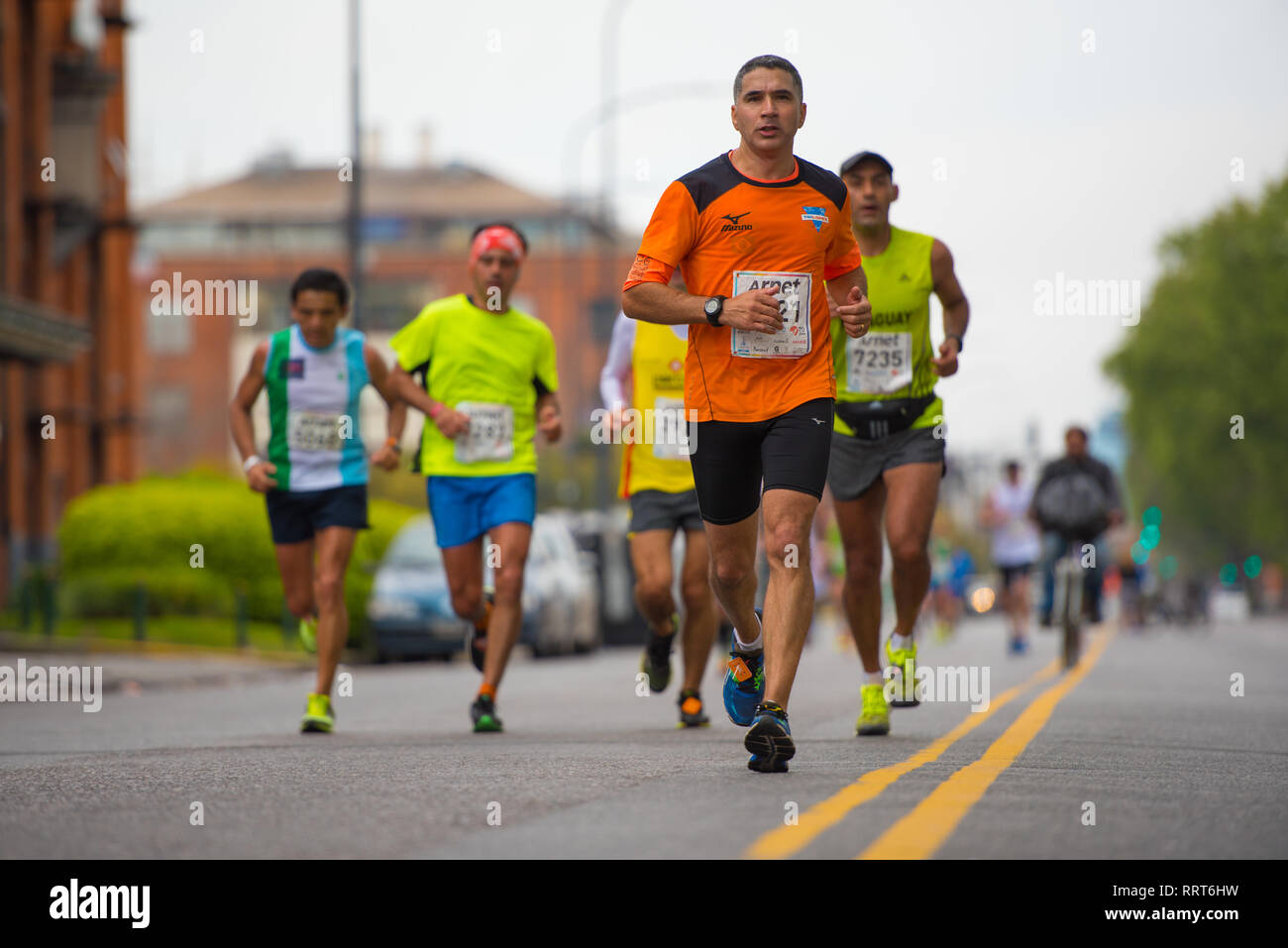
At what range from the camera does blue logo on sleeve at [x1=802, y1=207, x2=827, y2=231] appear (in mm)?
7395

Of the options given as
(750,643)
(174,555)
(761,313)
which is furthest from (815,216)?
(174,555)

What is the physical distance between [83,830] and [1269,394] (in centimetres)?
6321

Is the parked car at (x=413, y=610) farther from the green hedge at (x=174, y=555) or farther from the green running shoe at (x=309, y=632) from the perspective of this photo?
the green running shoe at (x=309, y=632)

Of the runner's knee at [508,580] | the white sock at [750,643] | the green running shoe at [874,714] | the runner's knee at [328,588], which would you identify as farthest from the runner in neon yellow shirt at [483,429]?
the white sock at [750,643]

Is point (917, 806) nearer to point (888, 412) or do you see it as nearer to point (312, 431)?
point (888, 412)

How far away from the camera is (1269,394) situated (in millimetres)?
65062

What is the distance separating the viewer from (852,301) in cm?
767

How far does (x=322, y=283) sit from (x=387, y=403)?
2.20 feet

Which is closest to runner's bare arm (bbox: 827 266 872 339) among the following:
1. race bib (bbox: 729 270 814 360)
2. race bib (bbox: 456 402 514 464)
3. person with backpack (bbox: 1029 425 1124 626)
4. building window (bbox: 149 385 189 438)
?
race bib (bbox: 729 270 814 360)

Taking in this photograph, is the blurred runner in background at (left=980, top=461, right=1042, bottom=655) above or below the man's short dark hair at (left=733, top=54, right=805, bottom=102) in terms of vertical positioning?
below

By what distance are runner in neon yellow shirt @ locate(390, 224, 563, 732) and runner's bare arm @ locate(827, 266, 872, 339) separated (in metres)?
2.42

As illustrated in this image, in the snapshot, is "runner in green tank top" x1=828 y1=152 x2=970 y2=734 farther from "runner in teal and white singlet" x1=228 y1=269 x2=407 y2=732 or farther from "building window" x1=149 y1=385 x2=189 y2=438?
"building window" x1=149 y1=385 x2=189 y2=438
